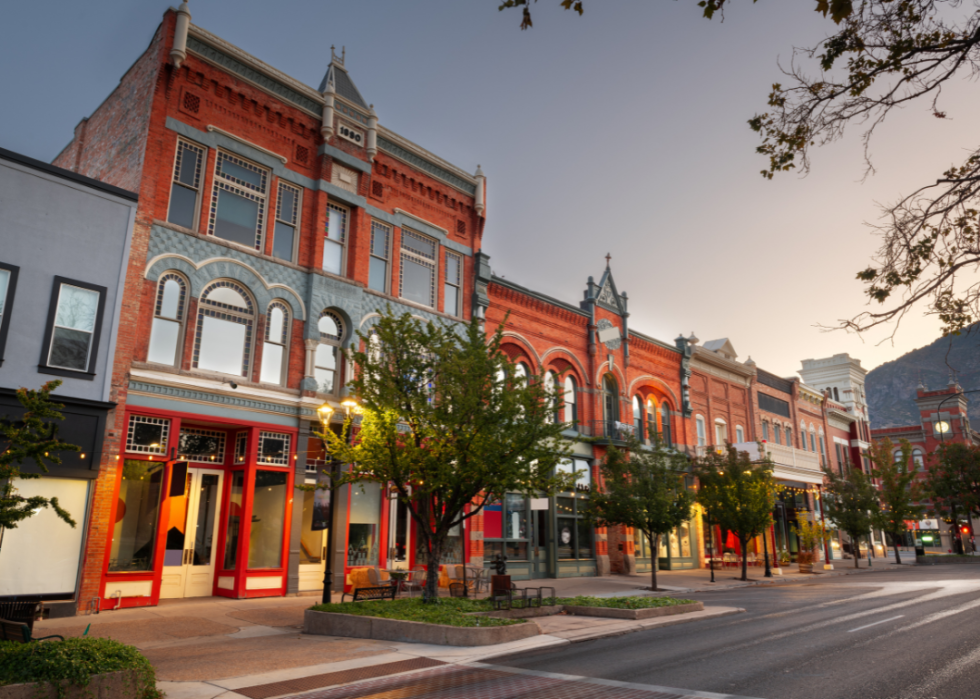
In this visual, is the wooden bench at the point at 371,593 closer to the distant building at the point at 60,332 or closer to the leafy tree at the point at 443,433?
the leafy tree at the point at 443,433

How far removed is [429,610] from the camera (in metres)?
13.8

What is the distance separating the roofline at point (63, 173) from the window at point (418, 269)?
9.54 meters

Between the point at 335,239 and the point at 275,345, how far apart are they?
4.44 metres

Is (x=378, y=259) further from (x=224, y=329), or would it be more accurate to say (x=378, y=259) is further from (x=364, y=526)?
(x=364, y=526)

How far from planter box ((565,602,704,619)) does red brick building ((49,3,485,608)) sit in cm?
768

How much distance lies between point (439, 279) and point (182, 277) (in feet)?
32.2

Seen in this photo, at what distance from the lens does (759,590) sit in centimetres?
2519

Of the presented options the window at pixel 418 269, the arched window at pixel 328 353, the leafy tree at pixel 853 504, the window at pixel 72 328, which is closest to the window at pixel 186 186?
the window at pixel 72 328

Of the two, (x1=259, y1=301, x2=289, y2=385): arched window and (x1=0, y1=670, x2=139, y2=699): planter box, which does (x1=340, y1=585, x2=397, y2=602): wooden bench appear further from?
(x1=0, y1=670, x2=139, y2=699): planter box

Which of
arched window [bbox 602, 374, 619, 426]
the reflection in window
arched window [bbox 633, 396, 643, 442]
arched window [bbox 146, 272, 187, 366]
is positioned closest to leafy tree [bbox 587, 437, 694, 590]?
arched window [bbox 602, 374, 619, 426]

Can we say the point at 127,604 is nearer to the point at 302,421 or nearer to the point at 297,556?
the point at 297,556

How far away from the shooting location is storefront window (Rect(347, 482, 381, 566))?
2103 cm

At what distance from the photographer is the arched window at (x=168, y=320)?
17.8 m

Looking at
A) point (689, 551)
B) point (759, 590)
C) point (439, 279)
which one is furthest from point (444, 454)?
point (689, 551)
